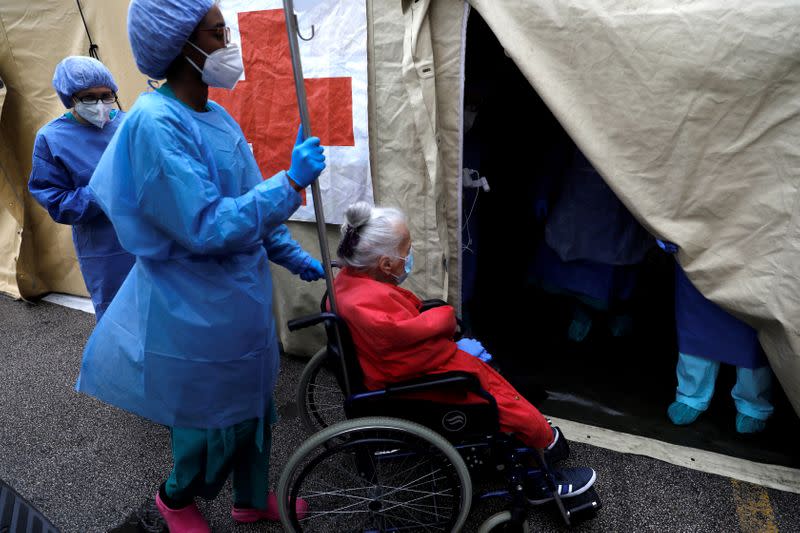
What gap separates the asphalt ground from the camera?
1852 mm

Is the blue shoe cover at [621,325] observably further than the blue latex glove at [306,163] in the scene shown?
Yes

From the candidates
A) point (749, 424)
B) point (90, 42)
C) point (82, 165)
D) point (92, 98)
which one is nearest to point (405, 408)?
point (749, 424)

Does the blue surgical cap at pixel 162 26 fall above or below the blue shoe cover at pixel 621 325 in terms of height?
above

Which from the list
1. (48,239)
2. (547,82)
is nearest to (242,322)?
(547,82)

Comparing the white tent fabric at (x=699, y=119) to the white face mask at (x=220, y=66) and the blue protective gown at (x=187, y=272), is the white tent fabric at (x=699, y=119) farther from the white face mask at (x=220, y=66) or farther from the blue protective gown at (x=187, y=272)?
the blue protective gown at (x=187, y=272)

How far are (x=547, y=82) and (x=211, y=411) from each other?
164 centimetres

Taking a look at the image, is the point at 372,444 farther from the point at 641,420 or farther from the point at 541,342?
→ the point at 541,342

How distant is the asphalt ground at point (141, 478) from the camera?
185 centimetres

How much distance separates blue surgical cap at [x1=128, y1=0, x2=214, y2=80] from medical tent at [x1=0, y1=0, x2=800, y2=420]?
1.02 m

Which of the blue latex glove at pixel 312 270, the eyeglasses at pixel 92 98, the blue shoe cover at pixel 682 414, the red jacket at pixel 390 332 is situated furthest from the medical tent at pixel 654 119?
the eyeglasses at pixel 92 98

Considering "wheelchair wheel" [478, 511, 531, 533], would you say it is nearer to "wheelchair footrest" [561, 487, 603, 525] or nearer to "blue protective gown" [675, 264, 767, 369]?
"wheelchair footrest" [561, 487, 603, 525]

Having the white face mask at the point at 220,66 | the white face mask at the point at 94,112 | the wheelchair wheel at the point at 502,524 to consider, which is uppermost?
the white face mask at the point at 220,66

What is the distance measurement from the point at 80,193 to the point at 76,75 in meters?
0.51

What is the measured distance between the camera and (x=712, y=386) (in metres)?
2.24
